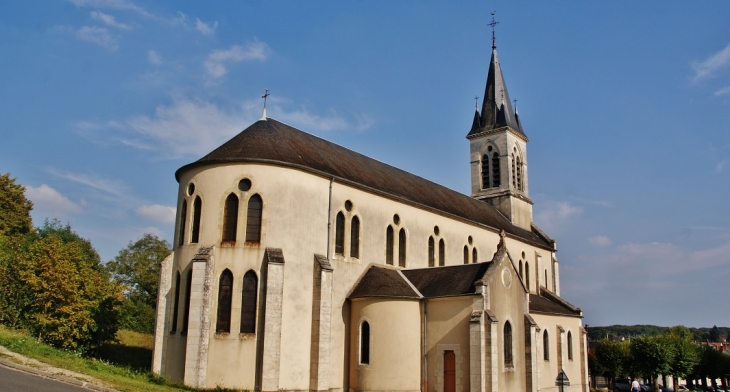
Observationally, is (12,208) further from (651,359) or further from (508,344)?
(651,359)

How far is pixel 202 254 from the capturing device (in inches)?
1041

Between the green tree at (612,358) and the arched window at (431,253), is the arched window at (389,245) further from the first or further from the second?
the green tree at (612,358)

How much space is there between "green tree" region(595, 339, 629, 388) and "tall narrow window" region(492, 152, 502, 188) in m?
22.6

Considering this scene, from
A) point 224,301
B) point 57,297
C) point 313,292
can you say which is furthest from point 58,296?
point 313,292

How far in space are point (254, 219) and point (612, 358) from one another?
4601 centimetres

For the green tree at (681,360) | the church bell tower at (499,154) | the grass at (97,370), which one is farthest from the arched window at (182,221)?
the green tree at (681,360)

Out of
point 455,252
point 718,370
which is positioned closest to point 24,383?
point 455,252

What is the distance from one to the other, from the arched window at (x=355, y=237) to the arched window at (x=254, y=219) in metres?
5.47

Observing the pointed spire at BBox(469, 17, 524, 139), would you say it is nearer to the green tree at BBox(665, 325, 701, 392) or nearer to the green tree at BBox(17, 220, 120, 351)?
the green tree at BBox(665, 325, 701, 392)

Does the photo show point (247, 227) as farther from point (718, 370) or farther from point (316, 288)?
point (718, 370)

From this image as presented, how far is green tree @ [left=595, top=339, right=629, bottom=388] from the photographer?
58719mm

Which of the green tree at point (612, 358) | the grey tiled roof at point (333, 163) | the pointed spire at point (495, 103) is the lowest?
the green tree at point (612, 358)

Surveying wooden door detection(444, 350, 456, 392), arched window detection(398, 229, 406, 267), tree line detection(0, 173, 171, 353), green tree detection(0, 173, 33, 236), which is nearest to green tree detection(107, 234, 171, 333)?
green tree detection(0, 173, 33, 236)

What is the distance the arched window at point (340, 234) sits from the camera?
98.3ft
